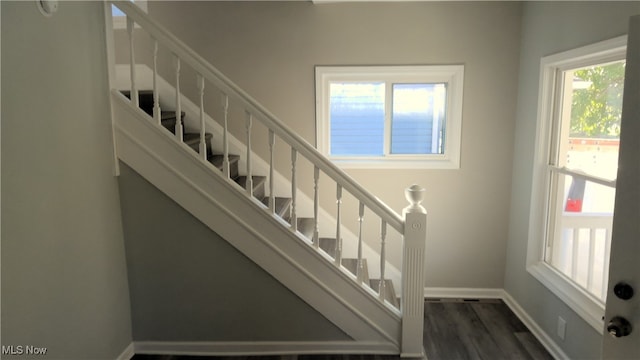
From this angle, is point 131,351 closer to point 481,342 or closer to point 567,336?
point 481,342

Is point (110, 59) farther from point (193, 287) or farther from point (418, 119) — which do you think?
point (418, 119)

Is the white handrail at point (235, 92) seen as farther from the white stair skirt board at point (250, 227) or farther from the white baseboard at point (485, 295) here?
the white baseboard at point (485, 295)

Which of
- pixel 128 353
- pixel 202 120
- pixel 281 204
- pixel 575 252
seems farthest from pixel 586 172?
pixel 128 353

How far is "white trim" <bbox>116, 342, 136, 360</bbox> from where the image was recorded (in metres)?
2.46

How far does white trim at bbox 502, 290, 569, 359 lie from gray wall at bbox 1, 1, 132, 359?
273cm

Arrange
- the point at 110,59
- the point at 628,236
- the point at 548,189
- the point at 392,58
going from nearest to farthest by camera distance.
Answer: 1. the point at 628,236
2. the point at 110,59
3. the point at 548,189
4. the point at 392,58

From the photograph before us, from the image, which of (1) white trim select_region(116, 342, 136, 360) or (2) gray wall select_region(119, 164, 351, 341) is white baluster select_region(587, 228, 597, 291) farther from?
(1) white trim select_region(116, 342, 136, 360)

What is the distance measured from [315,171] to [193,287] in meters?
1.07

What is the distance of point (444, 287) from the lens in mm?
3473

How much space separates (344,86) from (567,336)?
2.38 meters

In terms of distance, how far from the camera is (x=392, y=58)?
3.21 meters

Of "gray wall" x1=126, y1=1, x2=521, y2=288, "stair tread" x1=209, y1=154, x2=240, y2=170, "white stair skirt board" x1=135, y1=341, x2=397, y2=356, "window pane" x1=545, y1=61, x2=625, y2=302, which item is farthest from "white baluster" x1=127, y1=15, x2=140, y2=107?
"window pane" x1=545, y1=61, x2=625, y2=302

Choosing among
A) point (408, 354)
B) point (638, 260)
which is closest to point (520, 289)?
point (408, 354)

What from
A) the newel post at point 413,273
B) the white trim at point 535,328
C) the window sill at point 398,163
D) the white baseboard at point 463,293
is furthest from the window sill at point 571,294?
the window sill at point 398,163
